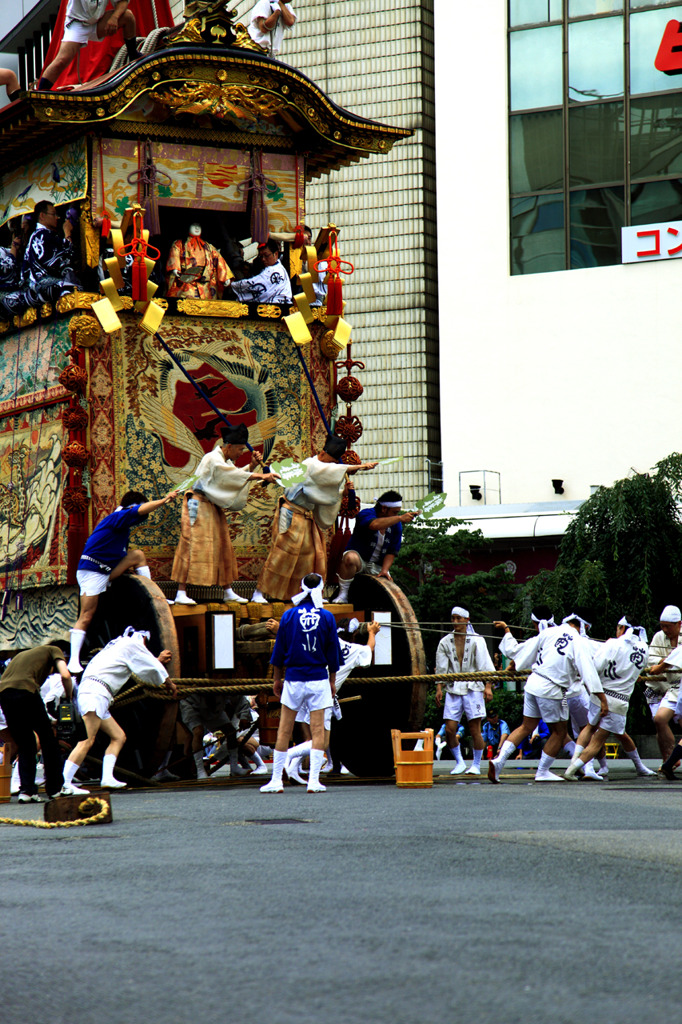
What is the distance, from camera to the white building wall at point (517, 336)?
119 ft

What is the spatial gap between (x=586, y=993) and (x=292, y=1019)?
0.97 metres

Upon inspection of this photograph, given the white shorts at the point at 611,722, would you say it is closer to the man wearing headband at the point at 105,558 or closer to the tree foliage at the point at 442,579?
the man wearing headband at the point at 105,558

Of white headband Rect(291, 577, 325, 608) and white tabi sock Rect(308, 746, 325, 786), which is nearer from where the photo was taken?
white tabi sock Rect(308, 746, 325, 786)

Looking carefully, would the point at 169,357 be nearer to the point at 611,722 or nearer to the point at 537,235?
the point at 611,722

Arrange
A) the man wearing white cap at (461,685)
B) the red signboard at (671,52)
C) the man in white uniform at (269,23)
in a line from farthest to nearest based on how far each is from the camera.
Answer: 1. the red signboard at (671,52)
2. the man wearing white cap at (461,685)
3. the man in white uniform at (269,23)

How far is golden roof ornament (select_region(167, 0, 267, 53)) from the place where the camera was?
1492 centimetres

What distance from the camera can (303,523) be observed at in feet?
48.3

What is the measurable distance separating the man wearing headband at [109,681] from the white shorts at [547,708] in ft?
13.5

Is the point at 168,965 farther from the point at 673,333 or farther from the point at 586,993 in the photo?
the point at 673,333

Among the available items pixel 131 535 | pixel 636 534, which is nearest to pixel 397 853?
pixel 131 535

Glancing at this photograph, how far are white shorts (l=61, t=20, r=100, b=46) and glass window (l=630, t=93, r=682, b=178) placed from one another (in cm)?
2248

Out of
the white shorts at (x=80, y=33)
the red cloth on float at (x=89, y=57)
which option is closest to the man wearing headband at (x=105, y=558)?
the red cloth on float at (x=89, y=57)

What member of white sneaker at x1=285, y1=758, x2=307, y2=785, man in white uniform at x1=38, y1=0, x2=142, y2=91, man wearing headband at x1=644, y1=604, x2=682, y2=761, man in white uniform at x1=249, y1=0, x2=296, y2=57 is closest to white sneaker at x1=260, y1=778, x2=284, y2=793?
white sneaker at x1=285, y1=758, x2=307, y2=785

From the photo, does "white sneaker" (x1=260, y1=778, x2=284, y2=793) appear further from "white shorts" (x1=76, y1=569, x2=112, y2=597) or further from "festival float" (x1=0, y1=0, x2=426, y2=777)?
"white shorts" (x1=76, y1=569, x2=112, y2=597)
